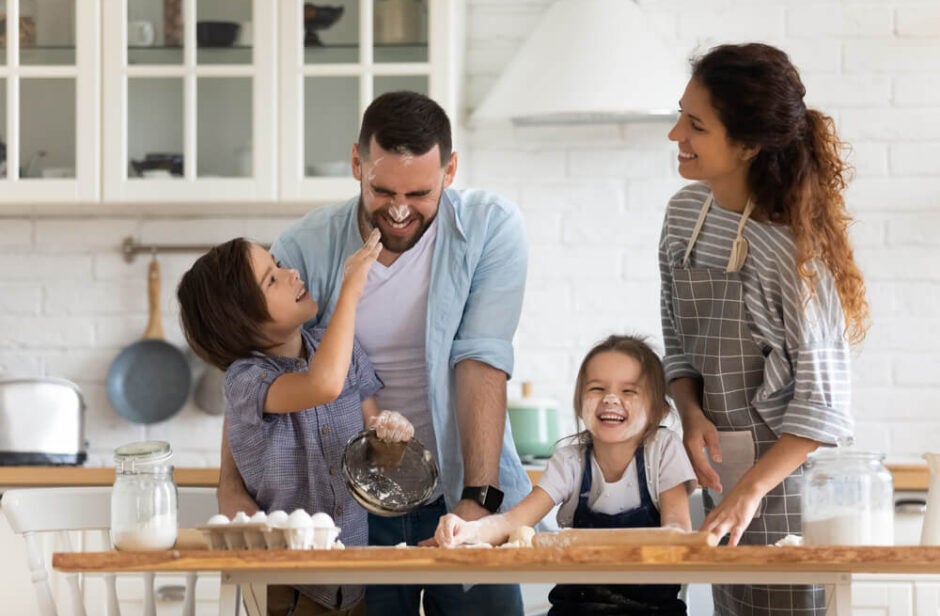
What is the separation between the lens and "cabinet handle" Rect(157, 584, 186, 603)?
3465mm

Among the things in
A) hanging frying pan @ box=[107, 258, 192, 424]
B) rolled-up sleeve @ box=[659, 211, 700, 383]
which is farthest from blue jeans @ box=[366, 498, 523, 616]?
hanging frying pan @ box=[107, 258, 192, 424]

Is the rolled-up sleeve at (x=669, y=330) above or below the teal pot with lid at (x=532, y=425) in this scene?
above

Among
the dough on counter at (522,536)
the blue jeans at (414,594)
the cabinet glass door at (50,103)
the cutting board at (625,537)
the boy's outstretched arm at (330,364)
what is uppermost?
the cabinet glass door at (50,103)

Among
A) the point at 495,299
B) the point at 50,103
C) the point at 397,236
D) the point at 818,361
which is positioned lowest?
the point at 818,361

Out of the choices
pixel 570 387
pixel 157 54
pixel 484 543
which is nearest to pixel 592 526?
pixel 484 543

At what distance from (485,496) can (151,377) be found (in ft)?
6.79

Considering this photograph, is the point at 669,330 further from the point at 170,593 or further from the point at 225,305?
the point at 170,593

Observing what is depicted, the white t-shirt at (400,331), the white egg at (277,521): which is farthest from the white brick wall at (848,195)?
the white egg at (277,521)

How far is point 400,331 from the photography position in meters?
2.39

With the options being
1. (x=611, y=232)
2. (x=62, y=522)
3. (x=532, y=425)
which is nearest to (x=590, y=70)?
(x=611, y=232)

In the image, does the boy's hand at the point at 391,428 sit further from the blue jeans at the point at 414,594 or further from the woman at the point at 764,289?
the woman at the point at 764,289

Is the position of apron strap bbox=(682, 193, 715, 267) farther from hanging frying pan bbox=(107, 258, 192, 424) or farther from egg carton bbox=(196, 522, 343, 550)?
hanging frying pan bbox=(107, 258, 192, 424)

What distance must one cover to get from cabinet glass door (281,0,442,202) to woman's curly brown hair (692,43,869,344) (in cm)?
170

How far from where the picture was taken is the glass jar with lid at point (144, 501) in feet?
5.86
